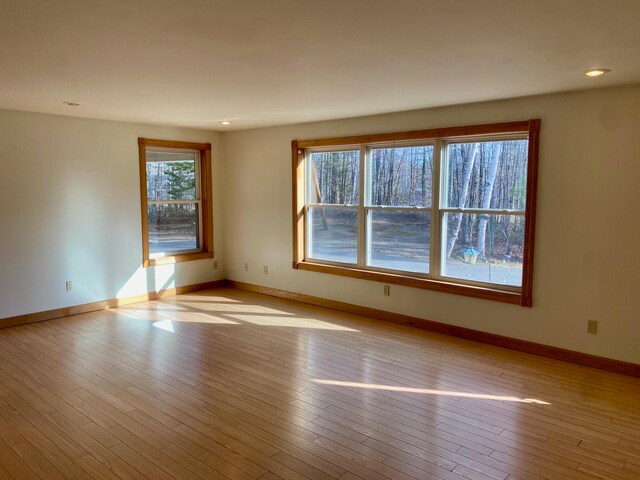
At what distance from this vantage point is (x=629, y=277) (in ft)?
12.5

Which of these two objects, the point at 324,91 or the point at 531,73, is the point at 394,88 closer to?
the point at 324,91

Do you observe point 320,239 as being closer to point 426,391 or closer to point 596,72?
point 426,391

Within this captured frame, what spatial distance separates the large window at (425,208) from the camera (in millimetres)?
4449

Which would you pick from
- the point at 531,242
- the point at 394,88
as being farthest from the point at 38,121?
the point at 531,242

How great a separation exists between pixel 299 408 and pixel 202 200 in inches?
173

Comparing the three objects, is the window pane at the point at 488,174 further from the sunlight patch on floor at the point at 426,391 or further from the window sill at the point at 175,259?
the window sill at the point at 175,259

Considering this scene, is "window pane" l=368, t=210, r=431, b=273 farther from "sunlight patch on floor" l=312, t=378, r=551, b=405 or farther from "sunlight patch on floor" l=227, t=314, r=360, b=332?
"sunlight patch on floor" l=312, t=378, r=551, b=405

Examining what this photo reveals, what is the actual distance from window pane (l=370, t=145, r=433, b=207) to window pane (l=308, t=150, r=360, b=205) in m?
0.26

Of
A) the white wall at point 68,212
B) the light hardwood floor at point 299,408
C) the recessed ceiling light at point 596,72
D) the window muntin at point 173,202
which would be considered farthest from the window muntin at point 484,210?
the white wall at point 68,212

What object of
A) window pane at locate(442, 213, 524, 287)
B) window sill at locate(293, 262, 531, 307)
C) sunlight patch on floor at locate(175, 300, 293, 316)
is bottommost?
sunlight patch on floor at locate(175, 300, 293, 316)

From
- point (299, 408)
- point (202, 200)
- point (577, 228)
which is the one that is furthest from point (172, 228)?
point (577, 228)

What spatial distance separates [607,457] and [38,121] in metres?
5.87

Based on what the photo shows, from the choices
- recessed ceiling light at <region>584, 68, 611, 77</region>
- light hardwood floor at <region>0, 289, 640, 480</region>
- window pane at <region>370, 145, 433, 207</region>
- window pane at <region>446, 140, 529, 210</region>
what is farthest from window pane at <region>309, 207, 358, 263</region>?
recessed ceiling light at <region>584, 68, 611, 77</region>

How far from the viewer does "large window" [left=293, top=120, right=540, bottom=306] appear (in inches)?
175
